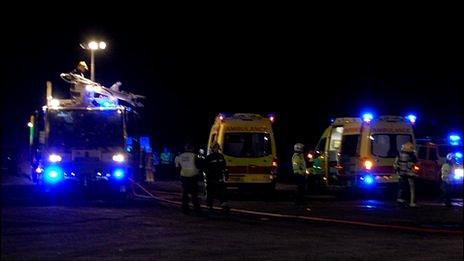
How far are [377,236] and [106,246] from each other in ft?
14.0

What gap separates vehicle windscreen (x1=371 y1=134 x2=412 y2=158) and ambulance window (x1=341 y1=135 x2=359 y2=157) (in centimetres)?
66

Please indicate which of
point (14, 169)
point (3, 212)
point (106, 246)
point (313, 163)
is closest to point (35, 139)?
point (3, 212)

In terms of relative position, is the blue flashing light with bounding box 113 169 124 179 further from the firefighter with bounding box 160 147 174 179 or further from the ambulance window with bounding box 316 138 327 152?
the firefighter with bounding box 160 147 174 179

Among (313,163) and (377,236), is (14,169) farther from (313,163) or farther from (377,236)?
(377,236)

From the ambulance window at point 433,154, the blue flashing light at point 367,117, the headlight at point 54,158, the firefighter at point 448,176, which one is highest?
the blue flashing light at point 367,117

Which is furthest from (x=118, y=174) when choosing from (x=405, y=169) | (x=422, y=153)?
(x=422, y=153)

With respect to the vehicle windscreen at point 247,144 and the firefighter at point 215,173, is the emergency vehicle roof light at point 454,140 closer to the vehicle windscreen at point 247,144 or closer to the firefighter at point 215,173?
the vehicle windscreen at point 247,144

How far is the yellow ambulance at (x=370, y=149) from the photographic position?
25.0 meters

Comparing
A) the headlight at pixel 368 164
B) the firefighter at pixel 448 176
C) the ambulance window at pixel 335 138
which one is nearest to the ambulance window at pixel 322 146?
the ambulance window at pixel 335 138

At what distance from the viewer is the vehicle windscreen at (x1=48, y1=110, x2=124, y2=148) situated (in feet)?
77.7

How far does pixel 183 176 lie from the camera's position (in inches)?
739

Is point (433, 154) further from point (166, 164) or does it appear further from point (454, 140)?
point (166, 164)

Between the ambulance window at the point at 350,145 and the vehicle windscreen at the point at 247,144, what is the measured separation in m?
2.29

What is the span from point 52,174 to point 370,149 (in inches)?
352
